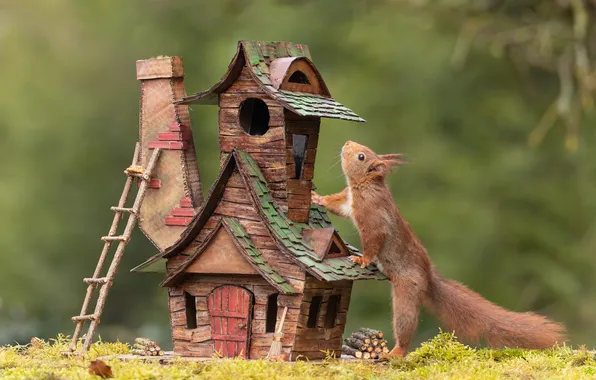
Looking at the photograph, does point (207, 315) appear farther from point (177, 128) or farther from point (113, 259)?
point (177, 128)

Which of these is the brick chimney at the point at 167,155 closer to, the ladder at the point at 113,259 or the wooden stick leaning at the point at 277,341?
the ladder at the point at 113,259

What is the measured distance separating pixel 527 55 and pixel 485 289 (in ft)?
9.34

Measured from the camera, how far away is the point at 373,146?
44.6 feet

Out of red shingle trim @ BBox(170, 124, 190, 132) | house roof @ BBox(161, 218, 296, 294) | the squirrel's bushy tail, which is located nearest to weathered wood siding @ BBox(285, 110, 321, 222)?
house roof @ BBox(161, 218, 296, 294)

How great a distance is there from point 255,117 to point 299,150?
42 centimetres

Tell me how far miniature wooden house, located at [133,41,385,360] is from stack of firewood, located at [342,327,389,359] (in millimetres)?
192

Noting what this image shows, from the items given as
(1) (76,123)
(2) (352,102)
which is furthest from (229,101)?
(1) (76,123)

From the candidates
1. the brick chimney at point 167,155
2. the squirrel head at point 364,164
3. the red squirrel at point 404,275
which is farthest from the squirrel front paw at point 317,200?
the brick chimney at point 167,155

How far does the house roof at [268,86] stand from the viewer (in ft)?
26.1

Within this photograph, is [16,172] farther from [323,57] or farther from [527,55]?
[527,55]

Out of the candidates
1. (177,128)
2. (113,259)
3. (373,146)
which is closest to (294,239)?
(113,259)

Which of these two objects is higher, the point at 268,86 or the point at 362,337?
the point at 268,86

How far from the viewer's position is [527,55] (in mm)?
13609

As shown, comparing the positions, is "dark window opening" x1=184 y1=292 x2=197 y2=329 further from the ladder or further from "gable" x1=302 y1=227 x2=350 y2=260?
"gable" x1=302 y1=227 x2=350 y2=260
